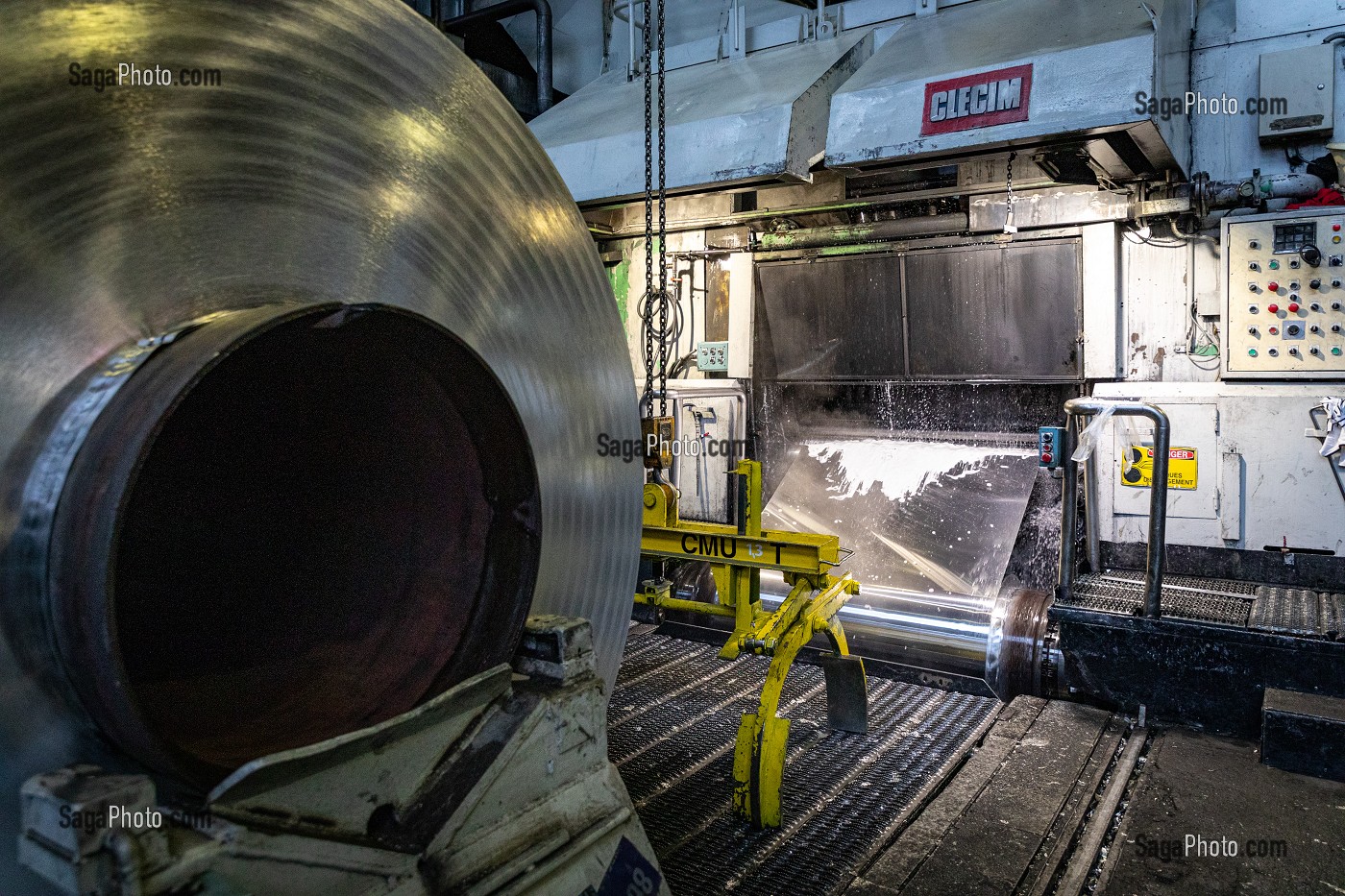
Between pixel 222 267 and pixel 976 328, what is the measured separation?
4.93 meters

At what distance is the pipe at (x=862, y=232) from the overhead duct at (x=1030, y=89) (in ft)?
3.19

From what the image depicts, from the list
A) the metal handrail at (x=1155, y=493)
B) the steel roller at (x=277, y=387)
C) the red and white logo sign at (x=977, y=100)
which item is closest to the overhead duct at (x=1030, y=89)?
the red and white logo sign at (x=977, y=100)

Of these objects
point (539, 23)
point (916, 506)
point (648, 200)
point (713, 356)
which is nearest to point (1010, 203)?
point (916, 506)

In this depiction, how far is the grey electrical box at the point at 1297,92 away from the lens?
4.45 metres

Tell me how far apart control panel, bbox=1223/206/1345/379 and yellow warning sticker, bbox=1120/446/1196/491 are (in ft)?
1.51

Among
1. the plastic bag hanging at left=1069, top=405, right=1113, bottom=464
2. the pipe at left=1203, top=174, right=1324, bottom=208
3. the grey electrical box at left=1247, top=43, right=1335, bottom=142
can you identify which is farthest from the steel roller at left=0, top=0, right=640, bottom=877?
the grey electrical box at left=1247, top=43, right=1335, bottom=142

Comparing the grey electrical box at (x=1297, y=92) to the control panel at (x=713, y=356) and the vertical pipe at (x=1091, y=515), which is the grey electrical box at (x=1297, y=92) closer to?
the vertical pipe at (x=1091, y=515)

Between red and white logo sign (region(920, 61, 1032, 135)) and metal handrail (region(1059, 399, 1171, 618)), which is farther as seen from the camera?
red and white logo sign (region(920, 61, 1032, 135))

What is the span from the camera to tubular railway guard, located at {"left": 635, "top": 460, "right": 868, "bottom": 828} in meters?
2.95

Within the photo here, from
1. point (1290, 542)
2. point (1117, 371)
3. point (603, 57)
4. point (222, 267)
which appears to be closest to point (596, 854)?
point (222, 267)

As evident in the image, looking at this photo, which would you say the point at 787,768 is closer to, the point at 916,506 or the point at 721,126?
the point at 916,506

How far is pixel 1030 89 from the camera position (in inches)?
151

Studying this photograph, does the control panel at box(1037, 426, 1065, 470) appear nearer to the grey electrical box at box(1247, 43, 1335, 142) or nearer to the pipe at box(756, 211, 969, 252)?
the pipe at box(756, 211, 969, 252)

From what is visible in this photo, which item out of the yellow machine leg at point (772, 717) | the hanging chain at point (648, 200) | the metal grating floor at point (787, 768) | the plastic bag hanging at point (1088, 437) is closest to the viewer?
the metal grating floor at point (787, 768)
